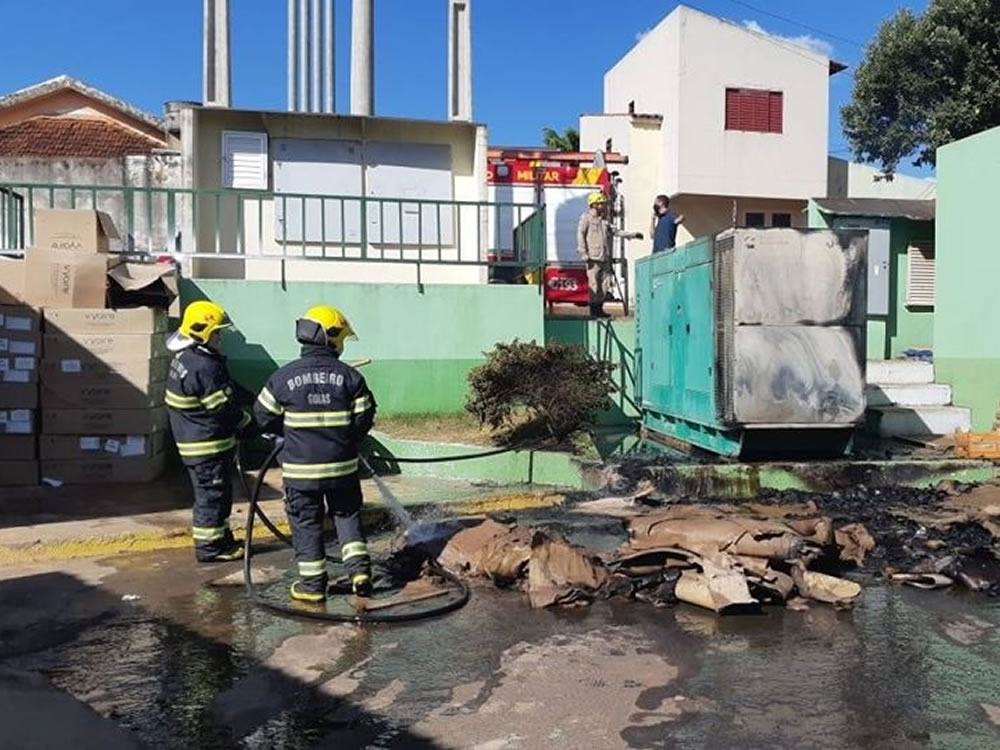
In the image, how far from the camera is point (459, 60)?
44.2ft

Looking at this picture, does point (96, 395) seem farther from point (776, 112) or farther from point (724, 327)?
point (776, 112)

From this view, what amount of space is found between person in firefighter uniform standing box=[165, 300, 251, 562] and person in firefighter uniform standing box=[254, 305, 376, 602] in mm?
1088

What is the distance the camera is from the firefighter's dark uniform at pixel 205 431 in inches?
254

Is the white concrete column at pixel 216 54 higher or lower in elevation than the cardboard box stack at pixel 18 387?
higher

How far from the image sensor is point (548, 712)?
3.87 metres

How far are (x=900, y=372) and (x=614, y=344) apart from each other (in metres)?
3.96

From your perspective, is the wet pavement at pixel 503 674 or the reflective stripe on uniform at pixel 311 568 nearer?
the wet pavement at pixel 503 674

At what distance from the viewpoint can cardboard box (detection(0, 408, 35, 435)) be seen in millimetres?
8461

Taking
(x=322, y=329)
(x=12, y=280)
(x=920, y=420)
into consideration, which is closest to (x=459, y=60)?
(x=12, y=280)

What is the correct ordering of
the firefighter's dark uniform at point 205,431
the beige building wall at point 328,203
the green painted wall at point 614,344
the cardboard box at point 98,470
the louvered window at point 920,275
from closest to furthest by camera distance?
the firefighter's dark uniform at point 205,431, the cardboard box at point 98,470, the green painted wall at point 614,344, the beige building wall at point 328,203, the louvered window at point 920,275

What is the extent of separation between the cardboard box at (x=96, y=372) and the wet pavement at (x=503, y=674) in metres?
3.10

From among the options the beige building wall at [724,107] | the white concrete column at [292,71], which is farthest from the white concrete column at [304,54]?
the beige building wall at [724,107]

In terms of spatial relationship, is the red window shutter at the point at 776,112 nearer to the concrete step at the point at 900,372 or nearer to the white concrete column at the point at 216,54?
the concrete step at the point at 900,372

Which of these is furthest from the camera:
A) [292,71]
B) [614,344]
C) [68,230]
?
[292,71]
